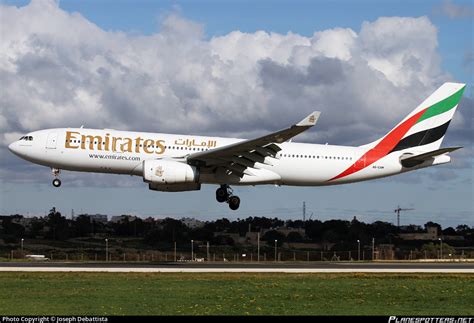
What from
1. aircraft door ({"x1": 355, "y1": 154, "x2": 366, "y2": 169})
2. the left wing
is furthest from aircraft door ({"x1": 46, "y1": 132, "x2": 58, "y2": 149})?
aircraft door ({"x1": 355, "y1": 154, "x2": 366, "y2": 169})

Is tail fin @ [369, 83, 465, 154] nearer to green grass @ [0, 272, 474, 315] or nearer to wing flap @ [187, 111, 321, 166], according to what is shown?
wing flap @ [187, 111, 321, 166]

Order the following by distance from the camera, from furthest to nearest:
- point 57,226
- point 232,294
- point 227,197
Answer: point 57,226
point 227,197
point 232,294

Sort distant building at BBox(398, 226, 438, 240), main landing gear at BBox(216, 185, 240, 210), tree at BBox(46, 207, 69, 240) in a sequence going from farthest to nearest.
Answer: distant building at BBox(398, 226, 438, 240), tree at BBox(46, 207, 69, 240), main landing gear at BBox(216, 185, 240, 210)

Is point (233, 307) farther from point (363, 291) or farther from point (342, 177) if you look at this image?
point (342, 177)

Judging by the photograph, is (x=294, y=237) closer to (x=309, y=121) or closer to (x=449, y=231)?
(x=449, y=231)

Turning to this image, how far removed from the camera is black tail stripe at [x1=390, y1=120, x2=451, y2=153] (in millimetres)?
52375

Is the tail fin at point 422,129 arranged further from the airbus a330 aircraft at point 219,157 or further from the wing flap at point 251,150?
the wing flap at point 251,150

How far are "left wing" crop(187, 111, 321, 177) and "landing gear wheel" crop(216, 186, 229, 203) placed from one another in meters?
1.49

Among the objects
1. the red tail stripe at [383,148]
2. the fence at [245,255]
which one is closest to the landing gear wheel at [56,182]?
the red tail stripe at [383,148]

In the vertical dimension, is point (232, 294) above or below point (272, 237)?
below

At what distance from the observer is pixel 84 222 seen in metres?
116

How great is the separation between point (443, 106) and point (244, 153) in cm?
1612

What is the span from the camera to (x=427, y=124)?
5428cm

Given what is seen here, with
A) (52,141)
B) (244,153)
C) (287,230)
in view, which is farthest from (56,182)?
(287,230)
